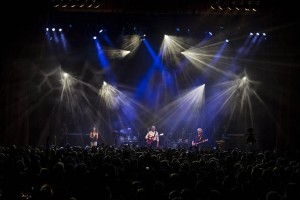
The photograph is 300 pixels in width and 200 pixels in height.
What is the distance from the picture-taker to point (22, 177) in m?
8.27

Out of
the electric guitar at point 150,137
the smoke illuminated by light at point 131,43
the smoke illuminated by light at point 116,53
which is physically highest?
the smoke illuminated by light at point 131,43

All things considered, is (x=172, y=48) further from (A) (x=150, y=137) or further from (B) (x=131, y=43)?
(A) (x=150, y=137)

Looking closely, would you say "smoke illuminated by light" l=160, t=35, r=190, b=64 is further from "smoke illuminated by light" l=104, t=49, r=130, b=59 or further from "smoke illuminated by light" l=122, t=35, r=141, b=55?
"smoke illuminated by light" l=104, t=49, r=130, b=59

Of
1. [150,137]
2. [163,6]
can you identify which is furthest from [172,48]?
[163,6]

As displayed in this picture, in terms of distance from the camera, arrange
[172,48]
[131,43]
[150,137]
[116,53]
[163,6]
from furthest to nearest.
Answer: [116,53] < [172,48] < [131,43] < [150,137] < [163,6]

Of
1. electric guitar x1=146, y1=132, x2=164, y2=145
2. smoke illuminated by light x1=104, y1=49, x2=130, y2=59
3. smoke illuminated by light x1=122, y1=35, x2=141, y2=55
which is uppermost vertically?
smoke illuminated by light x1=122, y1=35, x2=141, y2=55

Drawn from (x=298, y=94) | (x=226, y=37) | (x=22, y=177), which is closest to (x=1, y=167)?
(x=22, y=177)

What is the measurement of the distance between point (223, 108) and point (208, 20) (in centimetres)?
1093

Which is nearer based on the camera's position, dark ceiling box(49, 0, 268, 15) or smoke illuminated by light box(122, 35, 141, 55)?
dark ceiling box(49, 0, 268, 15)

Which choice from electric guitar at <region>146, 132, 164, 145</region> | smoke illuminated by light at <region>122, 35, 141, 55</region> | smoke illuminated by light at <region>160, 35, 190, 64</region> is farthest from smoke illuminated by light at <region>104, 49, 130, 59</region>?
electric guitar at <region>146, 132, 164, 145</region>

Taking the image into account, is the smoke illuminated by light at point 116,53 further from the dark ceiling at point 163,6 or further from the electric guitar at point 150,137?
the dark ceiling at point 163,6

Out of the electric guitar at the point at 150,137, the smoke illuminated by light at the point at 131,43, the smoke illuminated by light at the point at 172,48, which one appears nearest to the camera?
the electric guitar at the point at 150,137

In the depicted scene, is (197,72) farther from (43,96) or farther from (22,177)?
(22,177)

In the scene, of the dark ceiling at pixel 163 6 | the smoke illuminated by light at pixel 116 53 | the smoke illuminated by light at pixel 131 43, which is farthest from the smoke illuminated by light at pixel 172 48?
the dark ceiling at pixel 163 6
